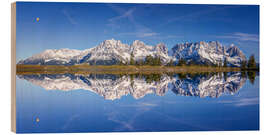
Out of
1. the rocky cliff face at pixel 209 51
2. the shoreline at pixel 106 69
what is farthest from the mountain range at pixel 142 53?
the shoreline at pixel 106 69

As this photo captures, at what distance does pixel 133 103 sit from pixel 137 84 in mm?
635

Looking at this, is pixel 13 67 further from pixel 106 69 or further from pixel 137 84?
pixel 137 84

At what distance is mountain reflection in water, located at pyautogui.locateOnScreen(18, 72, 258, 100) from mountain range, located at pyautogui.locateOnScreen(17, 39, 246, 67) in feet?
1.55

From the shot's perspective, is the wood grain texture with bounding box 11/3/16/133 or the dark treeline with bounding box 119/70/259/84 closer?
the wood grain texture with bounding box 11/3/16/133

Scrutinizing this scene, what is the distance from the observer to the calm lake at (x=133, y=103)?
8.38m

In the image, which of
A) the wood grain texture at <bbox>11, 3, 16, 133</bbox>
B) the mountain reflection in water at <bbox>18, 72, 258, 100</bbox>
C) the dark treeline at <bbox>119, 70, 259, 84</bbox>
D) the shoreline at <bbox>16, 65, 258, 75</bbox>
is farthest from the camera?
the dark treeline at <bbox>119, 70, 259, 84</bbox>

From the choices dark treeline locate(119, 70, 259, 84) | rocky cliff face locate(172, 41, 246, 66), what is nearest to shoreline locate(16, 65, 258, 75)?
dark treeline locate(119, 70, 259, 84)

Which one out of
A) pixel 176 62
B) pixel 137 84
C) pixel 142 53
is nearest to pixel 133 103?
pixel 137 84

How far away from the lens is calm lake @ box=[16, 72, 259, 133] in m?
8.38

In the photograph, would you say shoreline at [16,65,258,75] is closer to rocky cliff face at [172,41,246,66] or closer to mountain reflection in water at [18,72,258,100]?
mountain reflection in water at [18,72,258,100]

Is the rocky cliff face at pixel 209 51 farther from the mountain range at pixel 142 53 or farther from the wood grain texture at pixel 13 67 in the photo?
the wood grain texture at pixel 13 67

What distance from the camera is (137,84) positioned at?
9.38 meters

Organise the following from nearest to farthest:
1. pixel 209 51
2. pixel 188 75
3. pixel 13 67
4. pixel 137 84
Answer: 1. pixel 13 67
2. pixel 137 84
3. pixel 209 51
4. pixel 188 75

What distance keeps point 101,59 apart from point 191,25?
2.97 metres
